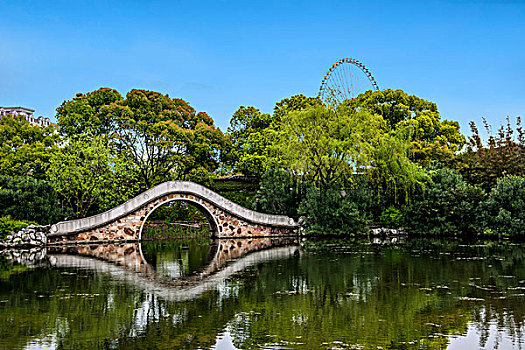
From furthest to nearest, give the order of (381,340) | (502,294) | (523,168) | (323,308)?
1. (523,168)
2. (502,294)
3. (323,308)
4. (381,340)

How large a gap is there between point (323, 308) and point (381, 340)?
2.05 m

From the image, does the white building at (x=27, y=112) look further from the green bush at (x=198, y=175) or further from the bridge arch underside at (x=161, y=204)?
the bridge arch underside at (x=161, y=204)

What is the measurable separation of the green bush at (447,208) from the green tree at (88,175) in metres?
15.4

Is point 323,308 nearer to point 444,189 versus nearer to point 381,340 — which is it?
point 381,340

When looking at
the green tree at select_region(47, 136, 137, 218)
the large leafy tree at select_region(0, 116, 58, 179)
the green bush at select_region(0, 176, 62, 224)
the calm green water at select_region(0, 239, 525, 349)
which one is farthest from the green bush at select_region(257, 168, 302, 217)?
the large leafy tree at select_region(0, 116, 58, 179)

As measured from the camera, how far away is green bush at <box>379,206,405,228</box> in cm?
2531

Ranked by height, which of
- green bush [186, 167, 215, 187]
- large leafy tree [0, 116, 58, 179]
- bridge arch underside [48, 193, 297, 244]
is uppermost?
large leafy tree [0, 116, 58, 179]

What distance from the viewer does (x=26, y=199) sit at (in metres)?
22.3

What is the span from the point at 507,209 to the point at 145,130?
66.5 feet

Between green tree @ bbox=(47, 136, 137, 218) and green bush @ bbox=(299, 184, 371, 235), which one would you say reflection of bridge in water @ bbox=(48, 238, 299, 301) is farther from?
green tree @ bbox=(47, 136, 137, 218)

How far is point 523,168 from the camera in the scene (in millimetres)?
25516

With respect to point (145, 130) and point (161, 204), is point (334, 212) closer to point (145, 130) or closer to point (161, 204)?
point (161, 204)

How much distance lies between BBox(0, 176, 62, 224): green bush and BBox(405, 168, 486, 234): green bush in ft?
58.0

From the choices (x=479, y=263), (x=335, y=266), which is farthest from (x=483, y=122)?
(x=335, y=266)
